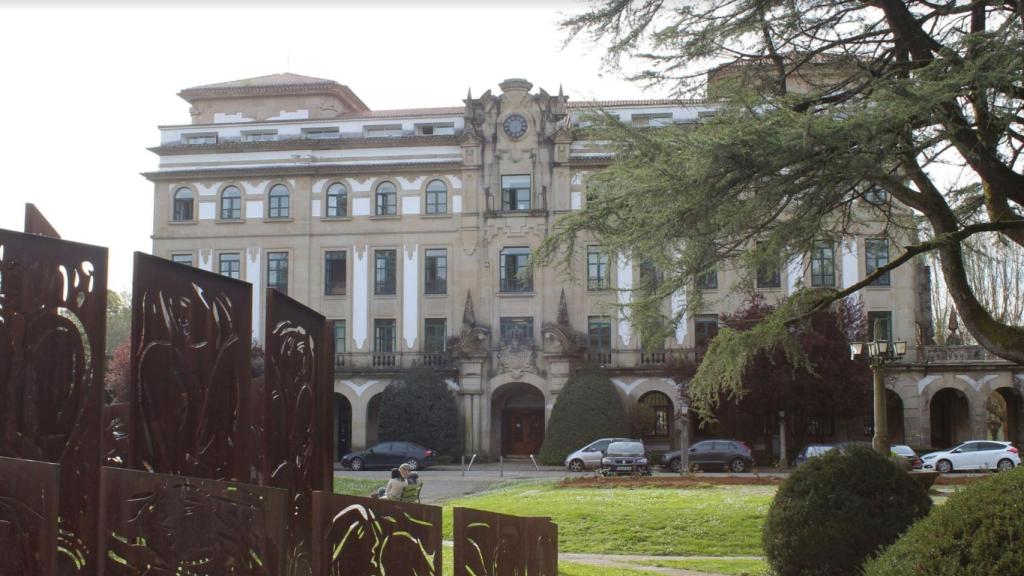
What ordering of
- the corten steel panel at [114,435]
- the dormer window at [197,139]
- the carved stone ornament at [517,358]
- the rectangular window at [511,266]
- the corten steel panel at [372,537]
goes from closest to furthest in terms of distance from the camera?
the corten steel panel at [372,537], the corten steel panel at [114,435], the carved stone ornament at [517,358], the rectangular window at [511,266], the dormer window at [197,139]

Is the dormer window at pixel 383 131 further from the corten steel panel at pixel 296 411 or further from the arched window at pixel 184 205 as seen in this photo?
the corten steel panel at pixel 296 411

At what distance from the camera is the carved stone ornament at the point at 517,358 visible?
4741cm

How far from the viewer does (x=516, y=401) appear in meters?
49.6

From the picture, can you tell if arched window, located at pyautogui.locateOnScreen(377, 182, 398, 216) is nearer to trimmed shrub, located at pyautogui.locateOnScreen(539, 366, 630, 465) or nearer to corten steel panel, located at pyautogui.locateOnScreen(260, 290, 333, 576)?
trimmed shrub, located at pyautogui.locateOnScreen(539, 366, 630, 465)

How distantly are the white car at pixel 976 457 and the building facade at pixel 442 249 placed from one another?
8515 millimetres

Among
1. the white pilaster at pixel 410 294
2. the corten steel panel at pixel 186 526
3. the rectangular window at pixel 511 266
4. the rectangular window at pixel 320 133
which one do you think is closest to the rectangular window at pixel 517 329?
the rectangular window at pixel 511 266

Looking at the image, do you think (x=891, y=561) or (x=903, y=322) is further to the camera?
(x=903, y=322)

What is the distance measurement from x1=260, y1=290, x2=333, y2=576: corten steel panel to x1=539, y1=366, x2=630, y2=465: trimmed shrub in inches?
1456

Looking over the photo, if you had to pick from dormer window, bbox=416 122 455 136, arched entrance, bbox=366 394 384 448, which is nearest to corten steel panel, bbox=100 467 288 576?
arched entrance, bbox=366 394 384 448

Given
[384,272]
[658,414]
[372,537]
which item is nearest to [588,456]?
[658,414]

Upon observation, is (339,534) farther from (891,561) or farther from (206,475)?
(891,561)

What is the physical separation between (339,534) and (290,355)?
129cm

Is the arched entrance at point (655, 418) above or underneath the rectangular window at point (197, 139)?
underneath

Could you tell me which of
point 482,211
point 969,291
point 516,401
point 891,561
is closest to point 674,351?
point 516,401
